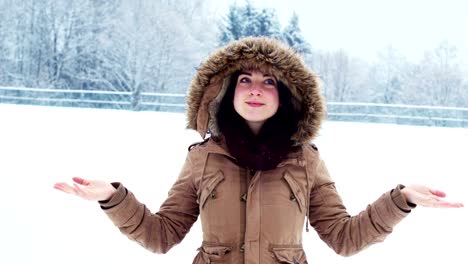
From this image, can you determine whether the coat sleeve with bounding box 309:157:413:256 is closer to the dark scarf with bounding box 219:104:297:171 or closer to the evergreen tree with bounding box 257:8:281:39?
the dark scarf with bounding box 219:104:297:171

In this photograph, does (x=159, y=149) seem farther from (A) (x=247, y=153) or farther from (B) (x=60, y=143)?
(A) (x=247, y=153)

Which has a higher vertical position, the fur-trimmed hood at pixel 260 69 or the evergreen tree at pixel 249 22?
the evergreen tree at pixel 249 22

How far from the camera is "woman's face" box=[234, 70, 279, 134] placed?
109 centimetres

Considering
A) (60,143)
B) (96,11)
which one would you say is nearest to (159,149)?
(60,143)

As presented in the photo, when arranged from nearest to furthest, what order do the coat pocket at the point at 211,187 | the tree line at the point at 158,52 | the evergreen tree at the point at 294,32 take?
the coat pocket at the point at 211,187, the tree line at the point at 158,52, the evergreen tree at the point at 294,32

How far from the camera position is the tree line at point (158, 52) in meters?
6.97

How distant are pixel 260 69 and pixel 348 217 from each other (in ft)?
1.07

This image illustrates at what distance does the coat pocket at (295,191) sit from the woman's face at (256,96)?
123 millimetres

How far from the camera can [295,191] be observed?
1.06 m

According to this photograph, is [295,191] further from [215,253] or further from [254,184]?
[215,253]

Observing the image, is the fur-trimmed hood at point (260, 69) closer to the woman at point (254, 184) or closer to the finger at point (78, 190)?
the woman at point (254, 184)

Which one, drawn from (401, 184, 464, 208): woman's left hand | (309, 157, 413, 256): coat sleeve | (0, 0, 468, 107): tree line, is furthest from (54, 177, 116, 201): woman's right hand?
(0, 0, 468, 107): tree line

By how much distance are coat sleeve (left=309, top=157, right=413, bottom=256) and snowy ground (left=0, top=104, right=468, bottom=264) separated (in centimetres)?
32

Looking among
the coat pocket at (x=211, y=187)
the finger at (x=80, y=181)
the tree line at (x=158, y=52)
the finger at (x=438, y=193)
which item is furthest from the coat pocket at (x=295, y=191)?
the tree line at (x=158, y=52)
